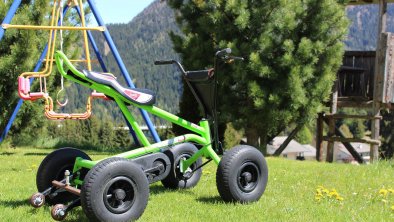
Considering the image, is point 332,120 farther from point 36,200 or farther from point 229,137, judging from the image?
point 36,200

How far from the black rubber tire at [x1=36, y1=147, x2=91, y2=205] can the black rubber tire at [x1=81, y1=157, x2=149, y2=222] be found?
0.73 m

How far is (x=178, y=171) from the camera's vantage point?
4.93 m

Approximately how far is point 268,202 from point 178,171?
956mm

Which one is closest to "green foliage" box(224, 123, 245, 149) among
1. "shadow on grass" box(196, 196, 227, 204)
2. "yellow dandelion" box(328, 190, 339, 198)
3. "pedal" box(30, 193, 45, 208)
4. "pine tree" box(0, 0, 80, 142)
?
"pine tree" box(0, 0, 80, 142)

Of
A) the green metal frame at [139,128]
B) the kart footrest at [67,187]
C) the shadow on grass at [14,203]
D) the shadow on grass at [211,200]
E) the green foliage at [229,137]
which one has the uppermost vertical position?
the green metal frame at [139,128]

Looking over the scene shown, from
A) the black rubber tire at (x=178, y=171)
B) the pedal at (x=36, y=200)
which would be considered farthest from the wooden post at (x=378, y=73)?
the pedal at (x=36, y=200)

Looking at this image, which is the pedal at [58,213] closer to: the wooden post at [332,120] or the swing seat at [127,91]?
the swing seat at [127,91]

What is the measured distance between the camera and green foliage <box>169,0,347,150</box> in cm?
1095

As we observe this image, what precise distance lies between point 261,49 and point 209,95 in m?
6.56

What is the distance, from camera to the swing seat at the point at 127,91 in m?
4.06

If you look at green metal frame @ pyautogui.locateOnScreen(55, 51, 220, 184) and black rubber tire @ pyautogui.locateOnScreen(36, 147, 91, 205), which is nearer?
green metal frame @ pyautogui.locateOnScreen(55, 51, 220, 184)

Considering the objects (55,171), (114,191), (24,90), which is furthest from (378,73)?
(114,191)

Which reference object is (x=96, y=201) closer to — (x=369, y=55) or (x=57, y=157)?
(x=57, y=157)

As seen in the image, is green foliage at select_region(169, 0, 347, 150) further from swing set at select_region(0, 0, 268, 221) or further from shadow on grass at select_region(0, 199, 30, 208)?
shadow on grass at select_region(0, 199, 30, 208)
